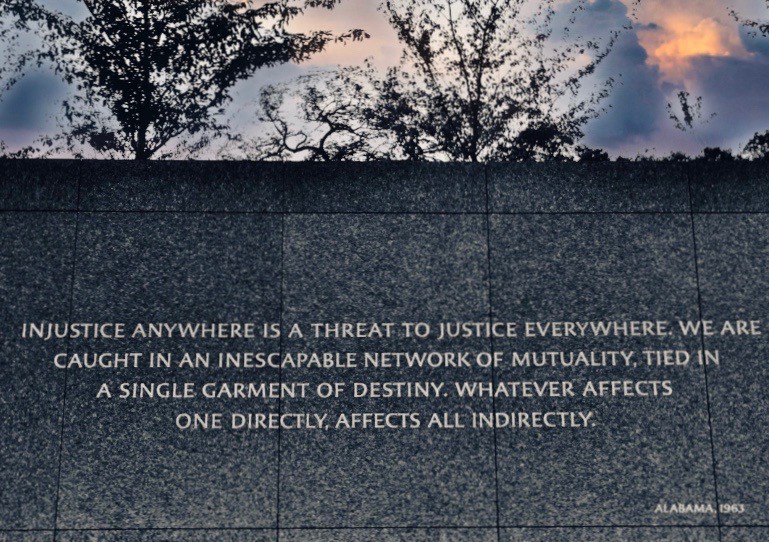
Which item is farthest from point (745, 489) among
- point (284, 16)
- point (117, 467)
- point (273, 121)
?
point (284, 16)

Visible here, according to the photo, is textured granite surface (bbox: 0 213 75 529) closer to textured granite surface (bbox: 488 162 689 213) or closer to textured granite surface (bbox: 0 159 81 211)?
textured granite surface (bbox: 0 159 81 211)

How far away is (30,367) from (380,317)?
3282mm

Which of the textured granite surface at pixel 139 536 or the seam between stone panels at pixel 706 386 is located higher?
the seam between stone panels at pixel 706 386

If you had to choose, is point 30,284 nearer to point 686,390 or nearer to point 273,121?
point 273,121

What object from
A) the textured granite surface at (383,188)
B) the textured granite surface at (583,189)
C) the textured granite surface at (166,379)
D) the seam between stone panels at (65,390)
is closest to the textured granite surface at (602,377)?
the textured granite surface at (583,189)

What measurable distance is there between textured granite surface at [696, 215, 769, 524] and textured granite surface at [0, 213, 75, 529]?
608 cm

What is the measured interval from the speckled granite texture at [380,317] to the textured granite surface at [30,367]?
2 cm

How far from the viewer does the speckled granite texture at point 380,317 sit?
8070mm

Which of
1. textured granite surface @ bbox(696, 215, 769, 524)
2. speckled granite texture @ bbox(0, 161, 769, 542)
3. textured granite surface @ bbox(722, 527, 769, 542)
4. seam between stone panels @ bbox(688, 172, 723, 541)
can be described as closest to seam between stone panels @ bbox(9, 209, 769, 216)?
speckled granite texture @ bbox(0, 161, 769, 542)

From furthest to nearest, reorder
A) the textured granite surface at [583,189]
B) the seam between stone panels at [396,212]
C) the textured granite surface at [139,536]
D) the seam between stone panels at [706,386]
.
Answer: the textured granite surface at [583,189] < the seam between stone panels at [396,212] < the seam between stone panels at [706,386] < the textured granite surface at [139,536]

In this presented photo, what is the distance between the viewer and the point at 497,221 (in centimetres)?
873

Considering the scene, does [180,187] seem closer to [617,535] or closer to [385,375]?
[385,375]

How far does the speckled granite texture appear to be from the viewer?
807cm

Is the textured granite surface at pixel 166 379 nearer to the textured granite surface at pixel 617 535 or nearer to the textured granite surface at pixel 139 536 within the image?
the textured granite surface at pixel 139 536
